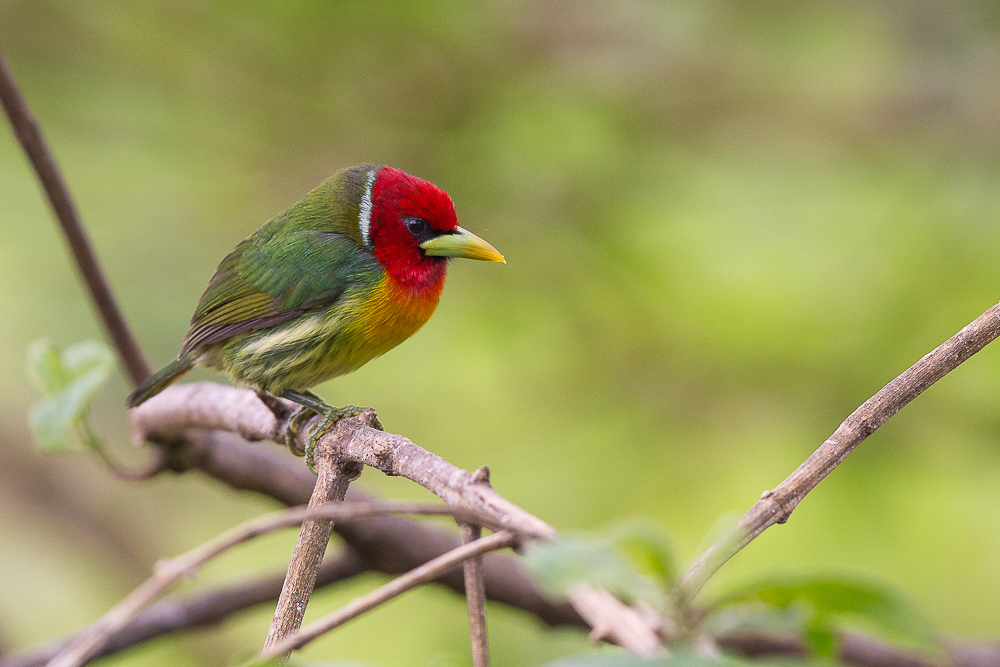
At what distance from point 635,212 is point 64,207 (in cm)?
202

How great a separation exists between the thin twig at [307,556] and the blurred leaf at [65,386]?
1.21m

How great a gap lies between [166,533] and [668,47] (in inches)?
132

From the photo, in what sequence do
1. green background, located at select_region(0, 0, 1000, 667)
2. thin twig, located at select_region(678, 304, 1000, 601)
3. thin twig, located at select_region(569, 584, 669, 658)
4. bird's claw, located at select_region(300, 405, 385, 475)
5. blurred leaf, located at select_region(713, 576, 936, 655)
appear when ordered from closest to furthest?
thin twig, located at select_region(569, 584, 669, 658)
thin twig, located at select_region(678, 304, 1000, 601)
blurred leaf, located at select_region(713, 576, 936, 655)
bird's claw, located at select_region(300, 405, 385, 475)
green background, located at select_region(0, 0, 1000, 667)

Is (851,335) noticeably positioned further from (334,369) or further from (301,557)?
(301,557)

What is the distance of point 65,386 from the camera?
244 centimetres

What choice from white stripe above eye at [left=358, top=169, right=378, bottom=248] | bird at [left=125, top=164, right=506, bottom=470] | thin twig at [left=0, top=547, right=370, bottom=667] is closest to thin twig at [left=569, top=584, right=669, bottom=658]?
bird at [left=125, top=164, right=506, bottom=470]

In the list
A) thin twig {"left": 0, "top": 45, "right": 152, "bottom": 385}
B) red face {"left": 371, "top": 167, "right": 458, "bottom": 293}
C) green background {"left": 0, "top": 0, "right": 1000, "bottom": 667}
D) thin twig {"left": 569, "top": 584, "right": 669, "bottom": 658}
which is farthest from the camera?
green background {"left": 0, "top": 0, "right": 1000, "bottom": 667}

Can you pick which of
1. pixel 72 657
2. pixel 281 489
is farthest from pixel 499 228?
pixel 72 657

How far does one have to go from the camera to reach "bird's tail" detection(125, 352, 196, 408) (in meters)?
2.66

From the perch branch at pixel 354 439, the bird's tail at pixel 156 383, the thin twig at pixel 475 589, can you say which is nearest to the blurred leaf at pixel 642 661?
the perch branch at pixel 354 439

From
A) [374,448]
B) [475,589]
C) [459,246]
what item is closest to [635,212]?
[459,246]

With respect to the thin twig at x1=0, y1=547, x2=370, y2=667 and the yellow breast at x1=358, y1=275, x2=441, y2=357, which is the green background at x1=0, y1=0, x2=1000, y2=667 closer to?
the thin twig at x1=0, y1=547, x2=370, y2=667

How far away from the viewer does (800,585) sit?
1.14m

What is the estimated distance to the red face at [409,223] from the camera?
2725mm
